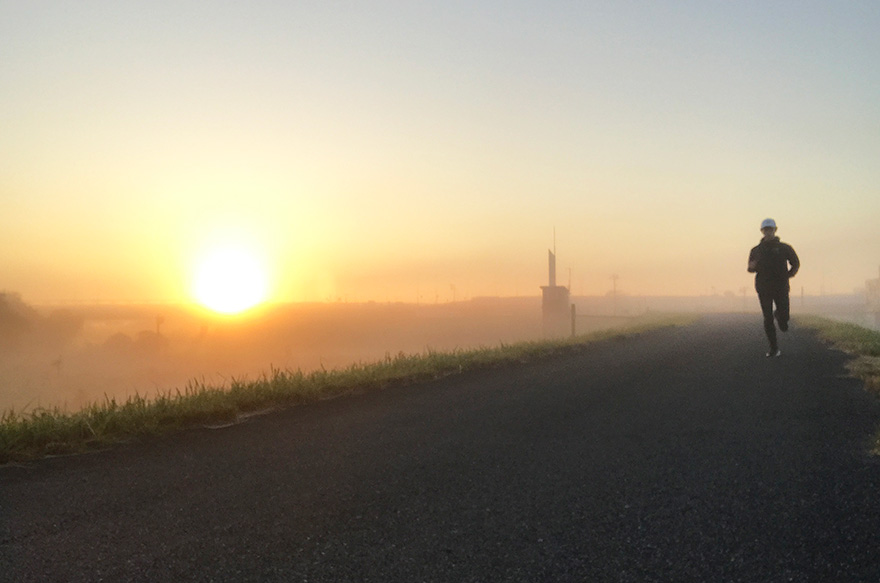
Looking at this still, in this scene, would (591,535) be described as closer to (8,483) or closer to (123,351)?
(8,483)

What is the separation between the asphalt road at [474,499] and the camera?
118 inches

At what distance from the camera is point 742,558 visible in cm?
303

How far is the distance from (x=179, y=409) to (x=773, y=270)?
11.0m

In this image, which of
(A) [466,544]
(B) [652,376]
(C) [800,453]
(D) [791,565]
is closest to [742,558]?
(D) [791,565]

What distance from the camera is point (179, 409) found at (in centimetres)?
684

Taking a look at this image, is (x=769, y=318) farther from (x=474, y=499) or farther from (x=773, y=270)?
(x=474, y=499)

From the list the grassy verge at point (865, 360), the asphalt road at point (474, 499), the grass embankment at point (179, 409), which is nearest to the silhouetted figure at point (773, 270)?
the grassy verge at point (865, 360)

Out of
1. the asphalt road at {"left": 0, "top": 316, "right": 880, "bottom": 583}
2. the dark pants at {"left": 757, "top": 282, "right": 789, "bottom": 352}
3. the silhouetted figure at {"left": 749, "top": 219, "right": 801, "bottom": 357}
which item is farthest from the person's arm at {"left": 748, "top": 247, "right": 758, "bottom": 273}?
the asphalt road at {"left": 0, "top": 316, "right": 880, "bottom": 583}

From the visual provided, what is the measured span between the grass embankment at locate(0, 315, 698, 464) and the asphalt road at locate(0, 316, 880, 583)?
1.42 feet

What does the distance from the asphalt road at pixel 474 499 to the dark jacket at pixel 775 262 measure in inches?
233

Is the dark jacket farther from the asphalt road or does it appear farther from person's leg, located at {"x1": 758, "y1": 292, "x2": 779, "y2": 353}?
the asphalt road

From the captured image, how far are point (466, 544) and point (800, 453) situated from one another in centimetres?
313

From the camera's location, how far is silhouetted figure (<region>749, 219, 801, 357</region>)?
1261 cm

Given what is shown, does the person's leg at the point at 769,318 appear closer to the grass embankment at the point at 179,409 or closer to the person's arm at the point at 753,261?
the person's arm at the point at 753,261
